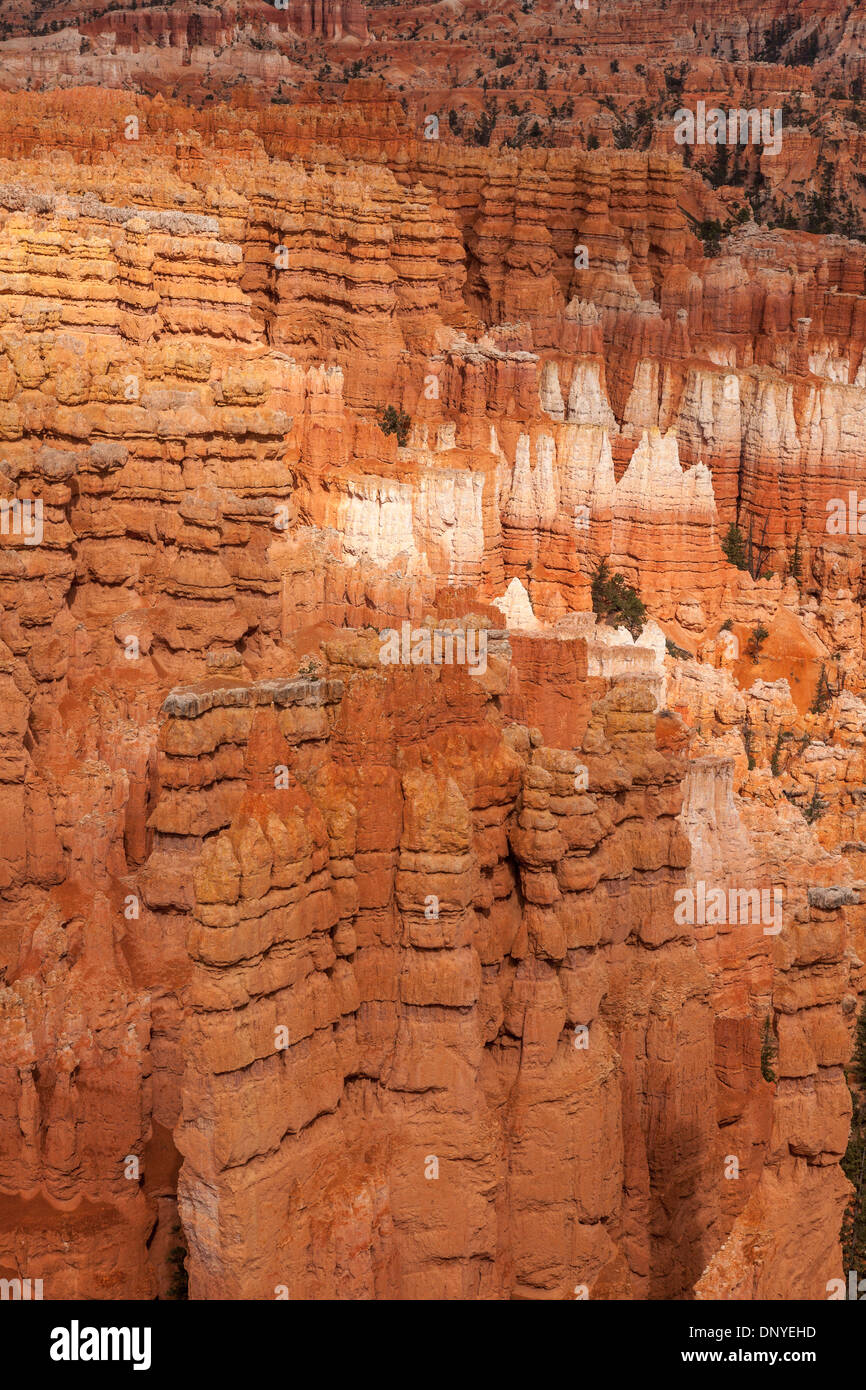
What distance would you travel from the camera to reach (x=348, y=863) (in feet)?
48.2

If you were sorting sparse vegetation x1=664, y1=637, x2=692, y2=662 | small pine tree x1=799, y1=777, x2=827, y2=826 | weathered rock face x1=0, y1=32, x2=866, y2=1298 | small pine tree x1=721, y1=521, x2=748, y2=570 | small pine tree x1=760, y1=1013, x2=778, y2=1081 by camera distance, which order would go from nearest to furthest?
weathered rock face x1=0, y1=32, x2=866, y2=1298 < small pine tree x1=760, y1=1013, x2=778, y2=1081 < small pine tree x1=799, y1=777, x2=827, y2=826 < sparse vegetation x1=664, y1=637, x2=692, y2=662 < small pine tree x1=721, y1=521, x2=748, y2=570

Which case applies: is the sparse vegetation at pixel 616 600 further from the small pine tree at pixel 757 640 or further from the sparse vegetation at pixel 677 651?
the small pine tree at pixel 757 640

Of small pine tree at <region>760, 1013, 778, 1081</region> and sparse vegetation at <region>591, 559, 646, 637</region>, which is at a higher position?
sparse vegetation at <region>591, 559, 646, 637</region>

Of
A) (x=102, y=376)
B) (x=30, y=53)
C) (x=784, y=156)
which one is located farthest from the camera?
(x=30, y=53)

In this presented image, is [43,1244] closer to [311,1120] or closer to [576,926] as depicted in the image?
[311,1120]

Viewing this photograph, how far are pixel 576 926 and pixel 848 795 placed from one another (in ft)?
54.3

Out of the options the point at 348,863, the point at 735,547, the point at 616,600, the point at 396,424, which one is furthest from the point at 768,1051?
the point at 735,547

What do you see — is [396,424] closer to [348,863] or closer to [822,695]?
[822,695]

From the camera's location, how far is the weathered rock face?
14.6m

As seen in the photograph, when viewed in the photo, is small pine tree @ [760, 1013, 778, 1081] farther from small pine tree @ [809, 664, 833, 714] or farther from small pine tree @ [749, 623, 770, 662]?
small pine tree @ [749, 623, 770, 662]

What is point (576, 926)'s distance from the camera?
15.8m

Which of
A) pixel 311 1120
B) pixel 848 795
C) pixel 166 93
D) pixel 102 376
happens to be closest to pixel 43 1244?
pixel 311 1120

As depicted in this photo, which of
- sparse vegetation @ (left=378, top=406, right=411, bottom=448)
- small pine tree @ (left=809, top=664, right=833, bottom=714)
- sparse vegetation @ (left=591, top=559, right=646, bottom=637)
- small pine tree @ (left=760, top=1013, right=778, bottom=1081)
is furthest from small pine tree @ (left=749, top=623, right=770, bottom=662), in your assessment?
small pine tree @ (left=760, top=1013, right=778, bottom=1081)

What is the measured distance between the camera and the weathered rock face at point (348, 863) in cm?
1456
